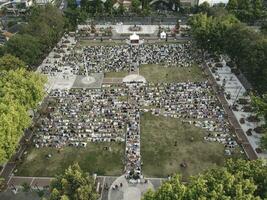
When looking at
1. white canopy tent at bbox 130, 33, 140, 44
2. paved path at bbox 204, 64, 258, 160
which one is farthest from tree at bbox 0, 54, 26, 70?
paved path at bbox 204, 64, 258, 160

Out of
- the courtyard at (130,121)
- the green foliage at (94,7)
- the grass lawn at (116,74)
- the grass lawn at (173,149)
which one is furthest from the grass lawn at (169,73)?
the green foliage at (94,7)

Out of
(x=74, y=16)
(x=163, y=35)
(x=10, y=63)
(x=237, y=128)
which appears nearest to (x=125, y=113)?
(x=237, y=128)

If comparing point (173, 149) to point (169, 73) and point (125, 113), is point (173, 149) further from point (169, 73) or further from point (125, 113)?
point (169, 73)

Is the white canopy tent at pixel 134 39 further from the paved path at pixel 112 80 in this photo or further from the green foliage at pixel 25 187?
the green foliage at pixel 25 187

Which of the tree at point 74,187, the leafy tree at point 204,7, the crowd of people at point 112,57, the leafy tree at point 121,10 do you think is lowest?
the crowd of people at point 112,57

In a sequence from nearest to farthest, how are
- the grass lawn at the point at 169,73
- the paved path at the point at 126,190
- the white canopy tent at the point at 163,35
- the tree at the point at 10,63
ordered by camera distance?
the paved path at the point at 126,190, the tree at the point at 10,63, the grass lawn at the point at 169,73, the white canopy tent at the point at 163,35

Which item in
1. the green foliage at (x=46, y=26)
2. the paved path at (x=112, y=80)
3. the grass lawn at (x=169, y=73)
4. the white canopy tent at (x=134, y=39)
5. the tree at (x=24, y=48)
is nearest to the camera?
the paved path at (x=112, y=80)

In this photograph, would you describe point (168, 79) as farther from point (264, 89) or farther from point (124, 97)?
point (264, 89)

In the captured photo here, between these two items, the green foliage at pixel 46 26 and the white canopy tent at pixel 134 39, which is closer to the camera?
the green foliage at pixel 46 26
